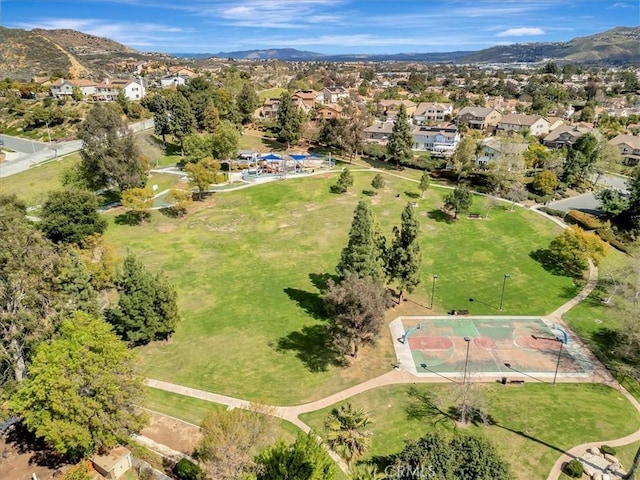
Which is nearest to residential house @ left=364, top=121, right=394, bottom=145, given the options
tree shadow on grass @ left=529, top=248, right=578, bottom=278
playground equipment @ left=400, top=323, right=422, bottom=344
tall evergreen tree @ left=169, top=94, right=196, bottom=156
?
tall evergreen tree @ left=169, top=94, right=196, bottom=156

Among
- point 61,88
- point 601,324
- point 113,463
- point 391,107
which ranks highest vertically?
point 61,88

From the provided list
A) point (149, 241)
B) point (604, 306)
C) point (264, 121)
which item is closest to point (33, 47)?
point (264, 121)

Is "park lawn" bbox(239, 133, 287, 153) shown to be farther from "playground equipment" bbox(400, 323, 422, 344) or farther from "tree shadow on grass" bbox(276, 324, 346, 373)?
"playground equipment" bbox(400, 323, 422, 344)

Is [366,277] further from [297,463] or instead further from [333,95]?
[333,95]

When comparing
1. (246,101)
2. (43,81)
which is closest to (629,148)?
(246,101)

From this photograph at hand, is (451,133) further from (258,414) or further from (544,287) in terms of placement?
(258,414)

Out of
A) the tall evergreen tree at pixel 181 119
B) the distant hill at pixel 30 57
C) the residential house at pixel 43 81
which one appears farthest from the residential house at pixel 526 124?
the distant hill at pixel 30 57
